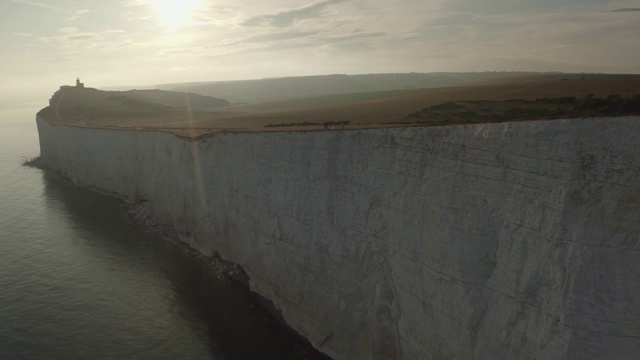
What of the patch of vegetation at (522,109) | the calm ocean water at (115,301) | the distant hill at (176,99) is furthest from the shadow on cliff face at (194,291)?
the distant hill at (176,99)

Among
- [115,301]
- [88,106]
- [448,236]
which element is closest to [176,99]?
[88,106]

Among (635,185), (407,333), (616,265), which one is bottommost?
(407,333)

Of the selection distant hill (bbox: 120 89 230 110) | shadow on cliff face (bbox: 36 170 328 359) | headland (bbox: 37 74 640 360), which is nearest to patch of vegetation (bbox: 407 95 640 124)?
headland (bbox: 37 74 640 360)

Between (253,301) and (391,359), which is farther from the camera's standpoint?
(253,301)

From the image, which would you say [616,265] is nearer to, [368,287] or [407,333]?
[407,333]

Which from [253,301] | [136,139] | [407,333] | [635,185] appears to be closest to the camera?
[635,185]

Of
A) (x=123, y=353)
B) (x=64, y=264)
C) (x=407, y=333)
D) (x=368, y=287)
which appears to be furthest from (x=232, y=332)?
(x=64, y=264)

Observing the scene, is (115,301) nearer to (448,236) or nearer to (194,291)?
(194,291)
